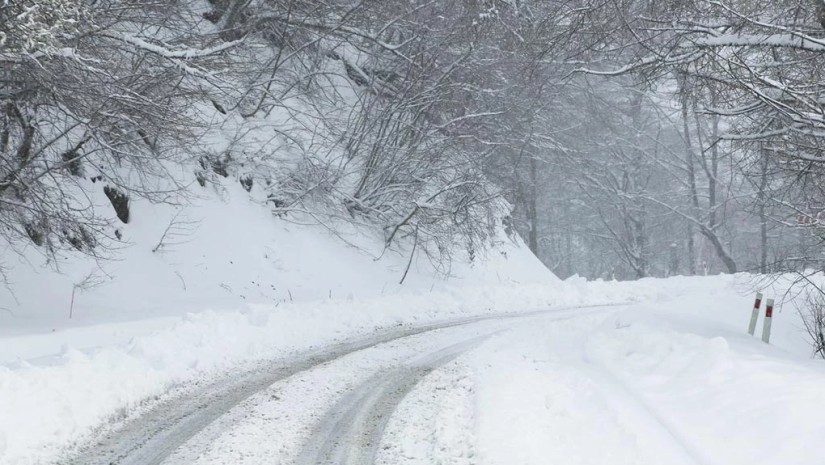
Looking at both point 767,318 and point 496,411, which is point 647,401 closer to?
point 496,411

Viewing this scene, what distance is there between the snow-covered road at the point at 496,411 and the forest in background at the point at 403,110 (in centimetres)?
284

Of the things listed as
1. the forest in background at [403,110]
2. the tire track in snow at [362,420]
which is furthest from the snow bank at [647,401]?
the forest in background at [403,110]

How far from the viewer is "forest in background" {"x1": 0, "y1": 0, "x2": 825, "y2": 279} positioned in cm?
915

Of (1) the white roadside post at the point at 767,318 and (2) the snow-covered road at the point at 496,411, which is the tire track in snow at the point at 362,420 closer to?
(2) the snow-covered road at the point at 496,411

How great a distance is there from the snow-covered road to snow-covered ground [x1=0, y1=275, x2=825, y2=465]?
0.08 feet

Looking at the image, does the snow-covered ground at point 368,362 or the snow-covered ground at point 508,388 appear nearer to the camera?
the snow-covered ground at point 508,388

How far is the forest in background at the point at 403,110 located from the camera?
915 centimetres

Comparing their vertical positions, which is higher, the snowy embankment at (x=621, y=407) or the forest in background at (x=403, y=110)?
the forest in background at (x=403, y=110)

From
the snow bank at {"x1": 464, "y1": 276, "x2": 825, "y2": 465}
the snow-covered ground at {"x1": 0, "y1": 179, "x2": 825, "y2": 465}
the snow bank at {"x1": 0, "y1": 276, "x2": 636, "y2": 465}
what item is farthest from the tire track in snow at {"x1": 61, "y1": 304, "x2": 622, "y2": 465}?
the snow bank at {"x1": 464, "y1": 276, "x2": 825, "y2": 465}

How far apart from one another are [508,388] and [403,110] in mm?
12323

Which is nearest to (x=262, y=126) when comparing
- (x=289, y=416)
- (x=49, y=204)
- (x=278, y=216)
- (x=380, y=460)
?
(x=278, y=216)

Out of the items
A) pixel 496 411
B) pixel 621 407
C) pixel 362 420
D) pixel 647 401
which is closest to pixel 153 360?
pixel 362 420

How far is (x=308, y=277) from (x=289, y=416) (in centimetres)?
1002

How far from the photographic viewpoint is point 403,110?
18.7m
